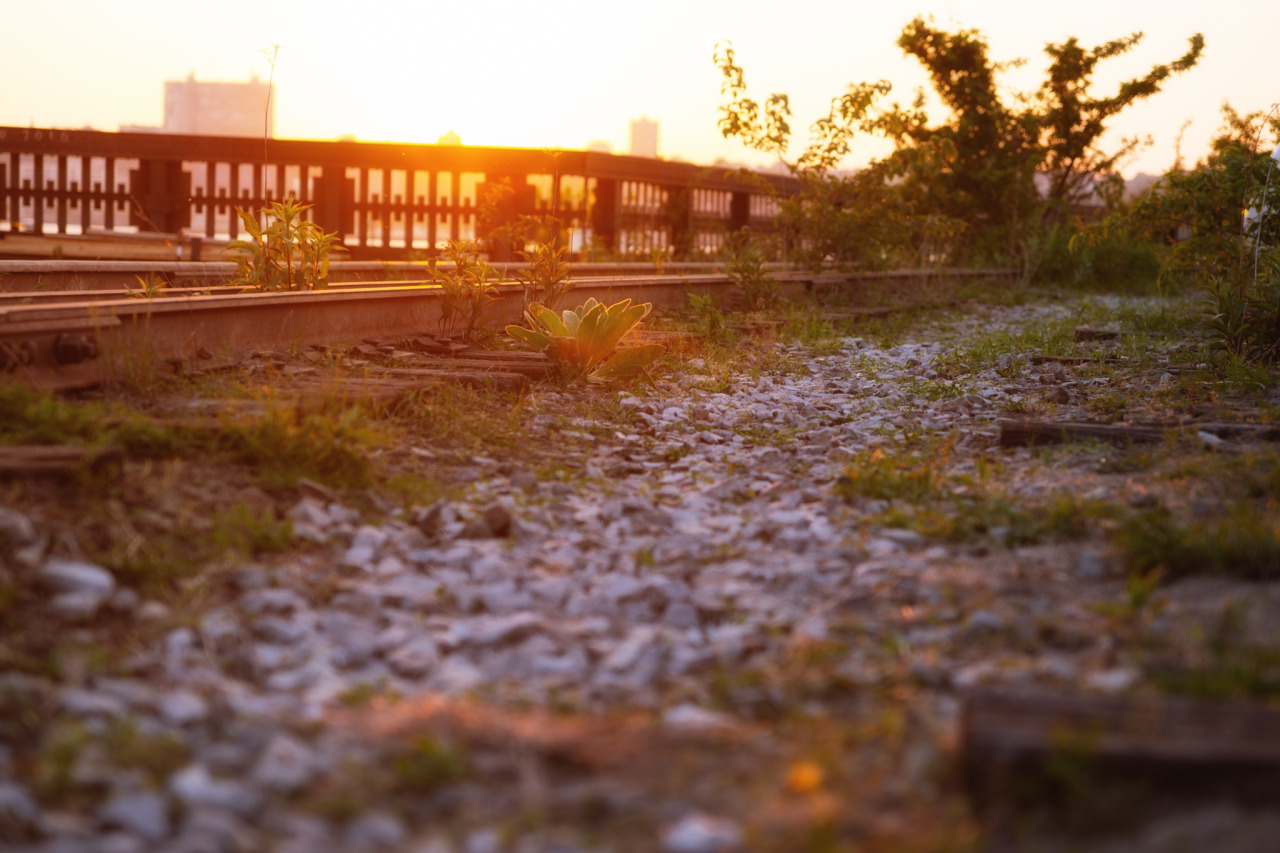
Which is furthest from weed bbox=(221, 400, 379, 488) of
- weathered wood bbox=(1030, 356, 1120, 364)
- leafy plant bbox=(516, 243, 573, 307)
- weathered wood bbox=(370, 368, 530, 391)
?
weathered wood bbox=(1030, 356, 1120, 364)

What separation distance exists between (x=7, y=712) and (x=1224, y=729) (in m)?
2.28

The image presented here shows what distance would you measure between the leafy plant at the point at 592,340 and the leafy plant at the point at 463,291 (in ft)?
2.19

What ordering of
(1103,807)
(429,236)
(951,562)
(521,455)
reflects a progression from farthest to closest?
(429,236) → (521,455) → (951,562) → (1103,807)

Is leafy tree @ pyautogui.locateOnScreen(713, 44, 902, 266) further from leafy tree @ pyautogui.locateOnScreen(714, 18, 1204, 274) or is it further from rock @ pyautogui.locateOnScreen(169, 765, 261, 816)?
rock @ pyautogui.locateOnScreen(169, 765, 261, 816)

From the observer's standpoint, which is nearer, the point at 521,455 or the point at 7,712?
the point at 7,712

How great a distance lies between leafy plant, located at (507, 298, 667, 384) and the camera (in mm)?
6289

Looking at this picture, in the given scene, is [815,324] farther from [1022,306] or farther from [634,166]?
[634,166]

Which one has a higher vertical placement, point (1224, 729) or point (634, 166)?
point (634, 166)

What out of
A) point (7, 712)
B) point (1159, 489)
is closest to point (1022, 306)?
point (1159, 489)

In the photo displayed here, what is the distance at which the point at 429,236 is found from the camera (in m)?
13.7

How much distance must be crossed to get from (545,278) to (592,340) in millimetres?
1264

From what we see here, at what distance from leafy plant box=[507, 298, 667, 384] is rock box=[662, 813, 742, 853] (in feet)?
14.8

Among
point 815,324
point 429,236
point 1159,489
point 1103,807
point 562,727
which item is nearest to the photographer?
point 1103,807

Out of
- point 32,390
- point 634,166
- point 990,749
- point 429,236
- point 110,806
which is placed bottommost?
point 110,806
